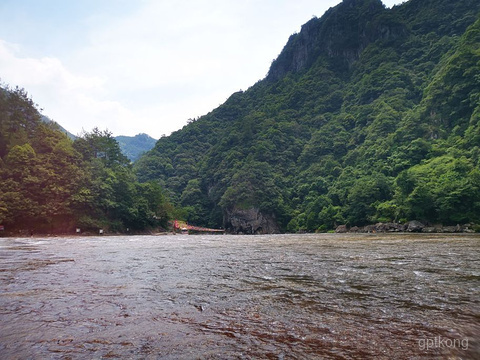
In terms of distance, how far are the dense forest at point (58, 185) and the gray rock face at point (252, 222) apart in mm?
27483

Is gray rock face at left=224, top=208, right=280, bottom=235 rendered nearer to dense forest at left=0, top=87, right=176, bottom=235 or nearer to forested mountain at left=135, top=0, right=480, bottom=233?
forested mountain at left=135, top=0, right=480, bottom=233

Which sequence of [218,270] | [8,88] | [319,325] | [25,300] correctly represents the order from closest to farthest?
1. [319,325]
2. [25,300]
3. [218,270]
4. [8,88]

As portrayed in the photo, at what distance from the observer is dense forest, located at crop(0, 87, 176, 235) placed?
161 ft

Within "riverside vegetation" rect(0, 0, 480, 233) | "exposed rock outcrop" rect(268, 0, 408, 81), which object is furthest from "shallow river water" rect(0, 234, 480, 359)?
"exposed rock outcrop" rect(268, 0, 408, 81)

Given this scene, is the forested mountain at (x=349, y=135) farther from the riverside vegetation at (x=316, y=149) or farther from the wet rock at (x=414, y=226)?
the wet rock at (x=414, y=226)

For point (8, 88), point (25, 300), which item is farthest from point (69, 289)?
point (8, 88)

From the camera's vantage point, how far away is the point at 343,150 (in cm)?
10331

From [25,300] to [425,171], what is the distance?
203ft

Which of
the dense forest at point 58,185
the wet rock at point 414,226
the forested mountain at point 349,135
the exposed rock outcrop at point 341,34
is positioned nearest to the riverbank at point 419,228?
the wet rock at point 414,226

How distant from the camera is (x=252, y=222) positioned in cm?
9262

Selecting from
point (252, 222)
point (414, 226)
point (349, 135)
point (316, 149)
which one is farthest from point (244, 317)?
point (349, 135)

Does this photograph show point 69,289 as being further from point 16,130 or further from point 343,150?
point 343,150

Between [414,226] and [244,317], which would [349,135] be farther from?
[244,317]

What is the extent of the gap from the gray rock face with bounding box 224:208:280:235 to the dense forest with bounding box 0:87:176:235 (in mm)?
27483
